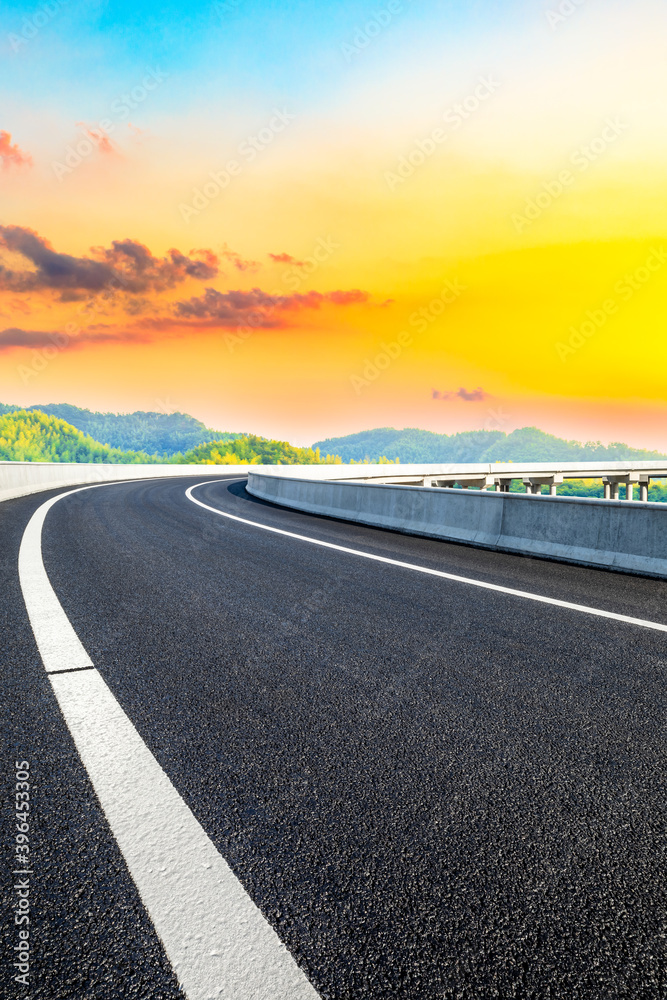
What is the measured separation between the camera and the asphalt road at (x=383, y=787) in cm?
172

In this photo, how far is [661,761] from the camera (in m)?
2.89

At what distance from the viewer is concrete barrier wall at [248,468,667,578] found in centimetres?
817

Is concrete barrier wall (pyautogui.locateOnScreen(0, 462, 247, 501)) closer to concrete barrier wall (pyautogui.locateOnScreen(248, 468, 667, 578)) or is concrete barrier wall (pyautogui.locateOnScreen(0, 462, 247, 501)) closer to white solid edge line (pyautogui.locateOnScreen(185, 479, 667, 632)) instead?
concrete barrier wall (pyautogui.locateOnScreen(248, 468, 667, 578))

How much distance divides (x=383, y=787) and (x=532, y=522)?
26.3ft

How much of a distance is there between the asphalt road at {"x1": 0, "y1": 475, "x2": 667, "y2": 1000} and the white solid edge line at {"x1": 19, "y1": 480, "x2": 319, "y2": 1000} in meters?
0.05

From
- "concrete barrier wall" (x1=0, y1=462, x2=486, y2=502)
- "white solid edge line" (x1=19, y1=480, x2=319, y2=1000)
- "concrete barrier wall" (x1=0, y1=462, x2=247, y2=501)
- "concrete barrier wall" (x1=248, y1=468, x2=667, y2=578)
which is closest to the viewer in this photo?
"white solid edge line" (x1=19, y1=480, x2=319, y2=1000)

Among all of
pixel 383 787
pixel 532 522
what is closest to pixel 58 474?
pixel 532 522

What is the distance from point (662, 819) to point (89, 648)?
12.2 feet

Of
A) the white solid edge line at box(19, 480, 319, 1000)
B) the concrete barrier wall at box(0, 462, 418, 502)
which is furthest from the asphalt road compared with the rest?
the concrete barrier wall at box(0, 462, 418, 502)

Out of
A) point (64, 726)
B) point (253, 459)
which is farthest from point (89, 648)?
point (253, 459)

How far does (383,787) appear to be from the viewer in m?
2.62

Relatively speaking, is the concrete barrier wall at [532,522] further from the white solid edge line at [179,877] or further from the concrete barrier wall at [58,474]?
the concrete barrier wall at [58,474]

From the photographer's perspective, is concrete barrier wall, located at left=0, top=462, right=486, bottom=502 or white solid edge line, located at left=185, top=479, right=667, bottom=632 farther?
concrete barrier wall, located at left=0, top=462, right=486, bottom=502

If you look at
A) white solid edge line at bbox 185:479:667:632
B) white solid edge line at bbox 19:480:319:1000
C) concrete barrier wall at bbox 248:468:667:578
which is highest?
concrete barrier wall at bbox 248:468:667:578
